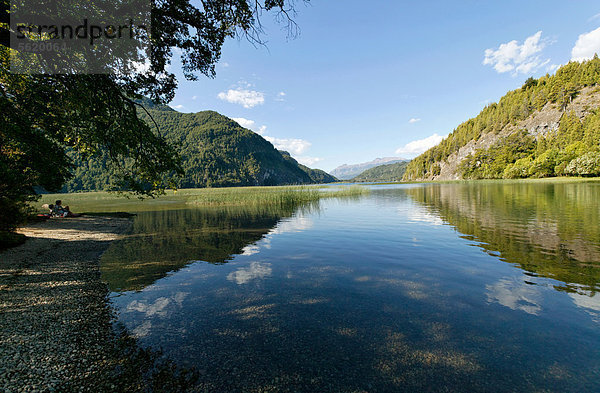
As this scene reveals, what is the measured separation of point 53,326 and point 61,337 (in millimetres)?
835

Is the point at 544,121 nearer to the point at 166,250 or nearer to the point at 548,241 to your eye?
the point at 548,241

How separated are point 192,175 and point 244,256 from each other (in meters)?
199

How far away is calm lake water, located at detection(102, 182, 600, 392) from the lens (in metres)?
4.85

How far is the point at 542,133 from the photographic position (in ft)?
461

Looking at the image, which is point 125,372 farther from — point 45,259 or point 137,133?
point 45,259

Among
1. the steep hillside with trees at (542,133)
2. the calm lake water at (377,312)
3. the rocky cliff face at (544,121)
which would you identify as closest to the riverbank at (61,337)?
the calm lake water at (377,312)

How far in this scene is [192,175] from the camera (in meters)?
193

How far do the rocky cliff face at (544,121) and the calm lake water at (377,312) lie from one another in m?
181

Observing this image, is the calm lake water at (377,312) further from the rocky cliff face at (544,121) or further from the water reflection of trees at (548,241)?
the rocky cliff face at (544,121)

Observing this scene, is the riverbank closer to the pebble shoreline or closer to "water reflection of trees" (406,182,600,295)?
the pebble shoreline

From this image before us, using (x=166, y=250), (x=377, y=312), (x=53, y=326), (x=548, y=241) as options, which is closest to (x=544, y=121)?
(x=548, y=241)

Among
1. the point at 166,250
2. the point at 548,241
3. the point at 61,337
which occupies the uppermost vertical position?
the point at 548,241

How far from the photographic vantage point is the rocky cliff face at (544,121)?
416 ft

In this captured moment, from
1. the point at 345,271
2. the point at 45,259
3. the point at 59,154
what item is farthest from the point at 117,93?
the point at 345,271
